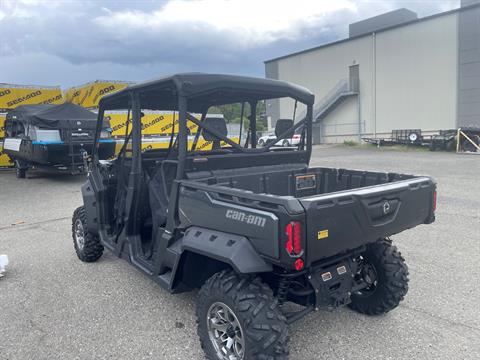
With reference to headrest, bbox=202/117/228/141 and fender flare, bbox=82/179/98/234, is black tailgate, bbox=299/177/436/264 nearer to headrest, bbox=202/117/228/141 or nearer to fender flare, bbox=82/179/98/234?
headrest, bbox=202/117/228/141

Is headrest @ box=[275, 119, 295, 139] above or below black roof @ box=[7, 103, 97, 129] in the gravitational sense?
below

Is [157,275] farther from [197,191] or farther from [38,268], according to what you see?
[38,268]

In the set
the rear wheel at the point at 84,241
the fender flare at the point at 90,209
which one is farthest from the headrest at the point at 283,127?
the rear wheel at the point at 84,241

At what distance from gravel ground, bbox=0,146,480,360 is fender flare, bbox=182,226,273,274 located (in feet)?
2.86

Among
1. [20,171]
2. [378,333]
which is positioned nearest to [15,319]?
[378,333]

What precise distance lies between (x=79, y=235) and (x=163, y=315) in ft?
6.68

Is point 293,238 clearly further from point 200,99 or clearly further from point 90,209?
point 90,209

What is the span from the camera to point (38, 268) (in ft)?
16.0

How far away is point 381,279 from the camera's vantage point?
135 inches

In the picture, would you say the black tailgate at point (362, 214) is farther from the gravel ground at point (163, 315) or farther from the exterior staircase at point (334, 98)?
the exterior staircase at point (334, 98)

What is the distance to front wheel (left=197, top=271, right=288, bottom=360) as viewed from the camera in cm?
245

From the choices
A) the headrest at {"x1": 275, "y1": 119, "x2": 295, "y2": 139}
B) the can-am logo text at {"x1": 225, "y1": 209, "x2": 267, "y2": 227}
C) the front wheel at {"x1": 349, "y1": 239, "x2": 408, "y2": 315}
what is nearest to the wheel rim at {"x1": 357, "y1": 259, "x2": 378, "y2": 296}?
the front wheel at {"x1": 349, "y1": 239, "x2": 408, "y2": 315}

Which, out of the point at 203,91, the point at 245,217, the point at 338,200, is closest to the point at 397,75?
the point at 203,91

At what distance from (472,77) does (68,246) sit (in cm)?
2785
